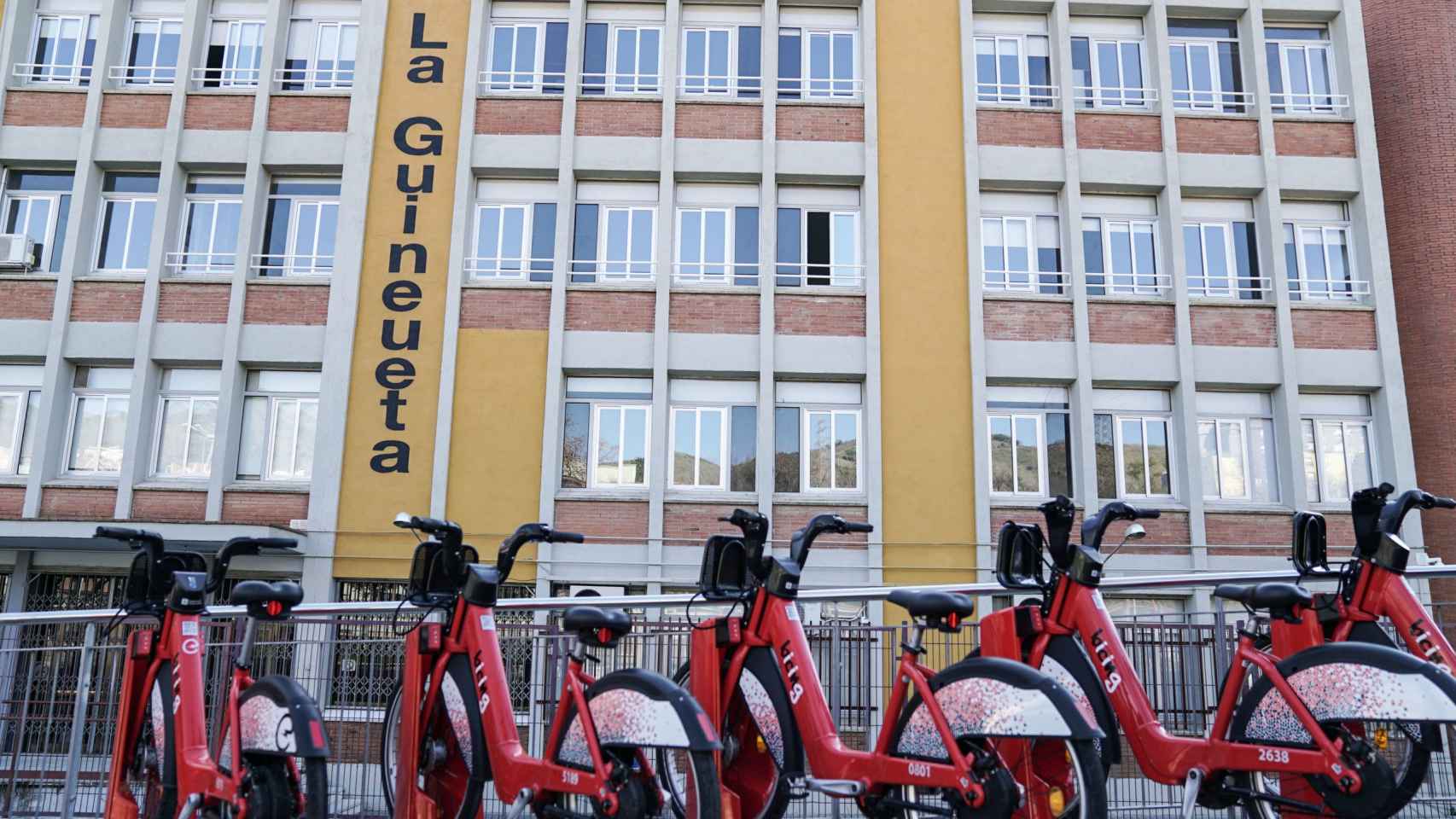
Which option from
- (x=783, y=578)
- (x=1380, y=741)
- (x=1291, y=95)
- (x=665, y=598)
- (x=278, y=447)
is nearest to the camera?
(x=1380, y=741)

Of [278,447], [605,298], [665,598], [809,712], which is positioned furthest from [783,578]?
[278,447]

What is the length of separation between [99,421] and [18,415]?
1347mm

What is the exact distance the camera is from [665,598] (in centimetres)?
825

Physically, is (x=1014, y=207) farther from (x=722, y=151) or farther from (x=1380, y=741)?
(x=1380, y=741)

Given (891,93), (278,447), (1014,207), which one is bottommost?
(278,447)

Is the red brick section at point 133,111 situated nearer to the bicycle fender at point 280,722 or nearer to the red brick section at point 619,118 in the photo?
the red brick section at point 619,118

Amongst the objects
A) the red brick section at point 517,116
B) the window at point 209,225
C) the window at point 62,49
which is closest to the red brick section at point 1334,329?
the red brick section at point 517,116

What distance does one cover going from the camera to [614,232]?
19984 millimetres

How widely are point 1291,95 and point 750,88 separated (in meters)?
9.83

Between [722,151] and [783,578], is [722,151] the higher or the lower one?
the higher one

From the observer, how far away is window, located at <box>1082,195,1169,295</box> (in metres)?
20.1

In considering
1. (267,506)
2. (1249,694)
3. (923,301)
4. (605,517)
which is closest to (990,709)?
(1249,694)

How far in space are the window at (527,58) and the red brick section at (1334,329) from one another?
524 inches

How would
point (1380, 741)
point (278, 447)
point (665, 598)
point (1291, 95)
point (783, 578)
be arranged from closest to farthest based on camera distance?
point (1380, 741) → point (783, 578) → point (665, 598) → point (278, 447) → point (1291, 95)
